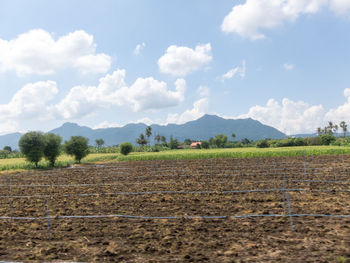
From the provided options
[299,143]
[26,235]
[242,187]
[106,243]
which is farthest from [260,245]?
[299,143]

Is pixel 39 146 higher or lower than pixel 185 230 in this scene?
higher

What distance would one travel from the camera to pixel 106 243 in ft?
21.9

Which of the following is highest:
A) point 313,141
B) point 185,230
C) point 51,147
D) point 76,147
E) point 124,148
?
point 51,147

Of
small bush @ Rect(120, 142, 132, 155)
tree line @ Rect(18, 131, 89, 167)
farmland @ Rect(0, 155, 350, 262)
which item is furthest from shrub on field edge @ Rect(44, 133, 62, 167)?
farmland @ Rect(0, 155, 350, 262)

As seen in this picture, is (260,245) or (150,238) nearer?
(260,245)

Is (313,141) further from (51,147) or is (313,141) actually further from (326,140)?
(51,147)

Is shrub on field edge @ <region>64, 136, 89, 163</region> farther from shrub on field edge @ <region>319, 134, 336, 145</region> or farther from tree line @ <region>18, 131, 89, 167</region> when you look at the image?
shrub on field edge @ <region>319, 134, 336, 145</region>

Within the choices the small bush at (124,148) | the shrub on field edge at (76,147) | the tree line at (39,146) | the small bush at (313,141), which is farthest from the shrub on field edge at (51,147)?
the small bush at (313,141)

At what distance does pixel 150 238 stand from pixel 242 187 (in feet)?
27.5

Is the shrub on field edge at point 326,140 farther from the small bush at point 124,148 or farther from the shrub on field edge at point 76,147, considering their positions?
the shrub on field edge at point 76,147

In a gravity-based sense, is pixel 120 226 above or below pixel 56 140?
below

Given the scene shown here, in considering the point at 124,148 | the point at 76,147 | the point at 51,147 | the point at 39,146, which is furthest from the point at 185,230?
the point at 124,148

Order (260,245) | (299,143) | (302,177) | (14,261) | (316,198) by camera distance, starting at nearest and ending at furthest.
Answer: (14,261), (260,245), (316,198), (302,177), (299,143)

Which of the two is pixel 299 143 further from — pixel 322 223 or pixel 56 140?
pixel 322 223
